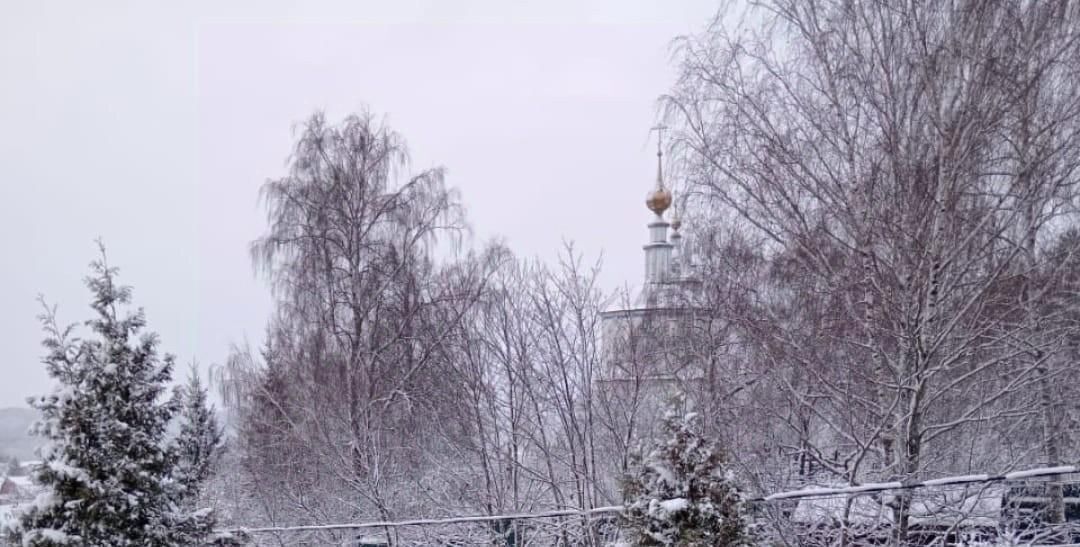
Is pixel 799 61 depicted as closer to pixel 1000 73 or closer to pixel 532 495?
pixel 1000 73

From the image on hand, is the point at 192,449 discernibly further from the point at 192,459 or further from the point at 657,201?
the point at 657,201

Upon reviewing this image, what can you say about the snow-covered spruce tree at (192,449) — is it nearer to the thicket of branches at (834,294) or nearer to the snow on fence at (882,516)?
the snow on fence at (882,516)

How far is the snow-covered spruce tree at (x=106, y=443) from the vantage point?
622 cm

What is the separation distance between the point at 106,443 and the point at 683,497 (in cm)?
401

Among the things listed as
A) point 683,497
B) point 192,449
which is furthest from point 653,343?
point 192,449

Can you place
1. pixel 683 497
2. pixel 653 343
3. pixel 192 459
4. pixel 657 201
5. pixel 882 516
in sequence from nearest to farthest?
pixel 683 497 → pixel 882 516 → pixel 192 459 → pixel 653 343 → pixel 657 201

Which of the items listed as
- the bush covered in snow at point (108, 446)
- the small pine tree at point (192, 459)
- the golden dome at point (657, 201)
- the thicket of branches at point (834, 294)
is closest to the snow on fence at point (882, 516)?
the thicket of branches at point (834, 294)

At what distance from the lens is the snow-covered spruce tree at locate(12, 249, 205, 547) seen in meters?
6.22

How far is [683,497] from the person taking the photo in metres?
6.12

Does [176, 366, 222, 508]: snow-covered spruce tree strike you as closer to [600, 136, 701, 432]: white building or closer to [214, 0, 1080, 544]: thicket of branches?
[214, 0, 1080, 544]: thicket of branches

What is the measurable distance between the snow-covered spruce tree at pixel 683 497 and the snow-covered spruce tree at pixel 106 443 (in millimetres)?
3320

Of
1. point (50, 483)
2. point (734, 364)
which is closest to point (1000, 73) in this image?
point (734, 364)

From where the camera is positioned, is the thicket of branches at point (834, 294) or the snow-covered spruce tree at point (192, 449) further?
the snow-covered spruce tree at point (192, 449)

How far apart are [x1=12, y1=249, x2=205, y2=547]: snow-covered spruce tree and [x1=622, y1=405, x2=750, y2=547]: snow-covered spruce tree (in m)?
3.32
